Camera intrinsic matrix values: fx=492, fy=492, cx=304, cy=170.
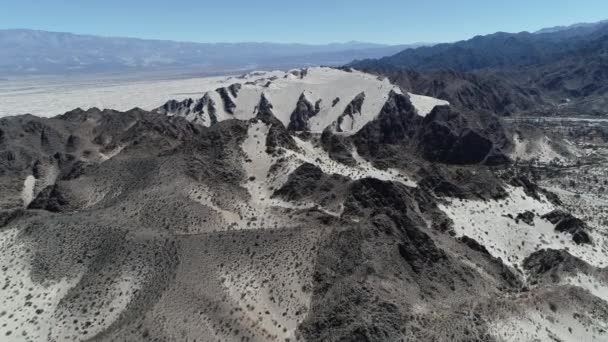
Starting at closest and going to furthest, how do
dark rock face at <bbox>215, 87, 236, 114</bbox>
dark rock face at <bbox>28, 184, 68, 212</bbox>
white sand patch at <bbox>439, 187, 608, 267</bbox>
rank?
white sand patch at <bbox>439, 187, 608, 267</bbox> < dark rock face at <bbox>28, 184, 68, 212</bbox> < dark rock face at <bbox>215, 87, 236, 114</bbox>

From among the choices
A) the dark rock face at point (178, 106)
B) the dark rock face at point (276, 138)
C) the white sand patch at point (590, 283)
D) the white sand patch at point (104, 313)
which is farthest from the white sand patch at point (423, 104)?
the white sand patch at point (104, 313)

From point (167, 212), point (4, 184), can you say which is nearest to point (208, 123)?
point (4, 184)

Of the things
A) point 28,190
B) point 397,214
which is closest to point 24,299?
point 397,214

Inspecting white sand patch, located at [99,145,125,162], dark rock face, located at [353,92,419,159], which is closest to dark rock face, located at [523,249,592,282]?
dark rock face, located at [353,92,419,159]

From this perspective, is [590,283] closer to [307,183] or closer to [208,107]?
[307,183]

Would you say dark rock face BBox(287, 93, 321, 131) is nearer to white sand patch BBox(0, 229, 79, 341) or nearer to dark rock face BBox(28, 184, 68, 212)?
dark rock face BBox(28, 184, 68, 212)
